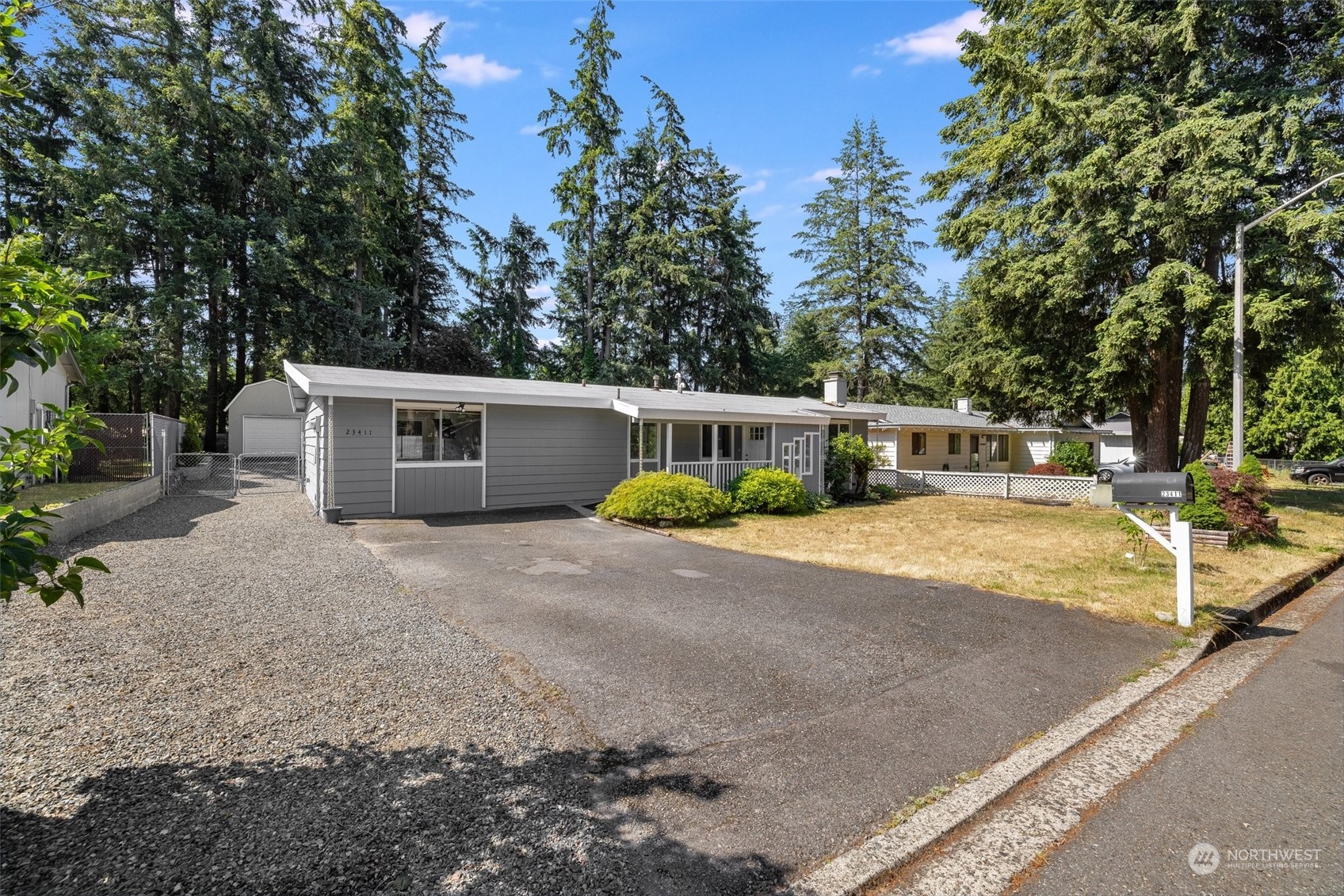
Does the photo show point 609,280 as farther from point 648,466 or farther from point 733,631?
point 733,631

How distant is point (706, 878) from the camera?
2.27 m

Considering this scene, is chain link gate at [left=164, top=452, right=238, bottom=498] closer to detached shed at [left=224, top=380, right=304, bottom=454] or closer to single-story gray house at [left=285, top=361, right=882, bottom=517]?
detached shed at [left=224, top=380, right=304, bottom=454]

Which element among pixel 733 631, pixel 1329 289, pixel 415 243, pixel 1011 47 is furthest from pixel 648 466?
pixel 415 243

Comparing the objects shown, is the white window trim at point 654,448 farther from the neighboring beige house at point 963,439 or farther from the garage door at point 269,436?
the garage door at point 269,436

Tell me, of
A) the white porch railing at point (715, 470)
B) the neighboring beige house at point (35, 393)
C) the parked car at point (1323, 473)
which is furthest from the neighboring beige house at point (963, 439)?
the neighboring beige house at point (35, 393)

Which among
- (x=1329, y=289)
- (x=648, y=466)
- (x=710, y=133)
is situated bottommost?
(x=648, y=466)

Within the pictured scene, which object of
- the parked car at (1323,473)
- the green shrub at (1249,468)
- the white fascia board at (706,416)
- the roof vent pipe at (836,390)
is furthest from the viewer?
the parked car at (1323,473)

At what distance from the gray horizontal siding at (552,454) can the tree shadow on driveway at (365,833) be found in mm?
9742

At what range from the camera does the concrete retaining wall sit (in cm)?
781

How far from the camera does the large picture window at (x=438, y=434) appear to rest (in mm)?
11438

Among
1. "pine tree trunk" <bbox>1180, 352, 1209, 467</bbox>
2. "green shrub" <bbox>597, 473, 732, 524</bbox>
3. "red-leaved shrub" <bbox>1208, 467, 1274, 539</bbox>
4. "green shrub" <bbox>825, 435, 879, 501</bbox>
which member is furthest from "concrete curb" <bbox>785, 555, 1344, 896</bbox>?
"pine tree trunk" <bbox>1180, 352, 1209, 467</bbox>

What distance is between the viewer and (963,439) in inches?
1048

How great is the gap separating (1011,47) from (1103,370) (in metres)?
9.42

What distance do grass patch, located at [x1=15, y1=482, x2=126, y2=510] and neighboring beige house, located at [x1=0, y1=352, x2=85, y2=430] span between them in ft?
4.05
